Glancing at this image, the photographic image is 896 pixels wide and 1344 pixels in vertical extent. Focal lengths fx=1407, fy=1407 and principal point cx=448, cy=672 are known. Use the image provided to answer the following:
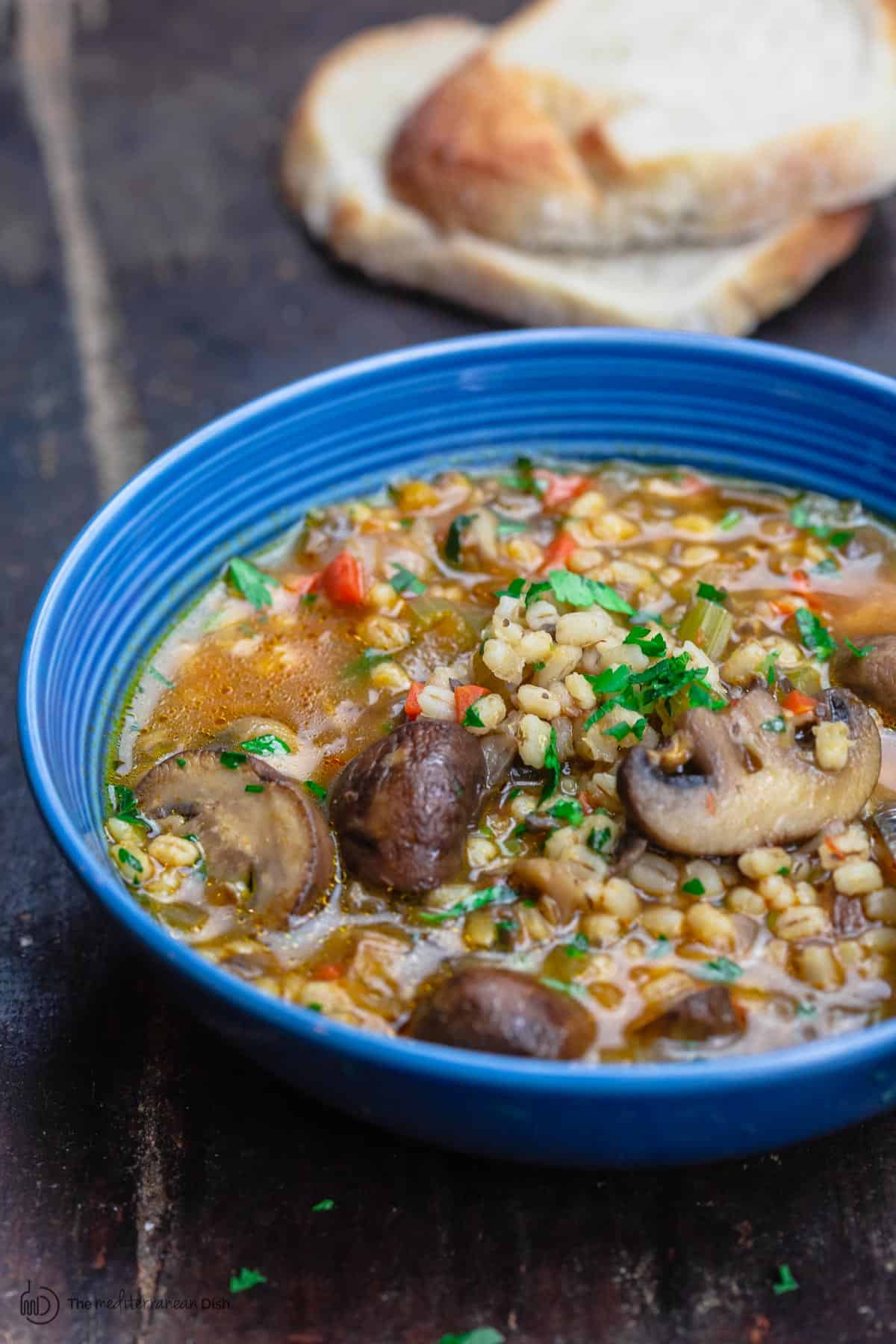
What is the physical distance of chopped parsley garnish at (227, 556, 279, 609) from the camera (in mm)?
4020

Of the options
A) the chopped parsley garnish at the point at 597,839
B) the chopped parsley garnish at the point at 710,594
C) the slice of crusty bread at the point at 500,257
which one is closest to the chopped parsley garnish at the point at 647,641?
the chopped parsley garnish at the point at 710,594

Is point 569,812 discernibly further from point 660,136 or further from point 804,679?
point 660,136

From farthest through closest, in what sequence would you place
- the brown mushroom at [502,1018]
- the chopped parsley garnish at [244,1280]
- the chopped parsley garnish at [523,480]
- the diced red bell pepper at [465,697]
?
the chopped parsley garnish at [523,480]
the diced red bell pepper at [465,697]
the chopped parsley garnish at [244,1280]
the brown mushroom at [502,1018]

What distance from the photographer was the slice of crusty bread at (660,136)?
5.77 m

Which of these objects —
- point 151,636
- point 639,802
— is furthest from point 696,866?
point 151,636

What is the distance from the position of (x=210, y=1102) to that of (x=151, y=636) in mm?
1288

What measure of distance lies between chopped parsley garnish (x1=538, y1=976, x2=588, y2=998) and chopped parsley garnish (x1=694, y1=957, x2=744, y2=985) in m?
0.25

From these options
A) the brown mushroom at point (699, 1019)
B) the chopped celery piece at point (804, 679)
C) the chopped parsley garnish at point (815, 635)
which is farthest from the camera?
the chopped parsley garnish at point (815, 635)

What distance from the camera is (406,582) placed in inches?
157

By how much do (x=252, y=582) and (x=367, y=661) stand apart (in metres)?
0.50

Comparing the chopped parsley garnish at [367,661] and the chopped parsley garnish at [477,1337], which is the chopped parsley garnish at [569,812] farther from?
the chopped parsley garnish at [477,1337]

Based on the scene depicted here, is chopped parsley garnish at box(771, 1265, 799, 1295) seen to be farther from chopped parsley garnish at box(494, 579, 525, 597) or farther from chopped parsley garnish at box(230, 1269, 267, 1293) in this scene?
chopped parsley garnish at box(494, 579, 525, 597)

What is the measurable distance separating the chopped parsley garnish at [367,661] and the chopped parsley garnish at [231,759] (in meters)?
0.54

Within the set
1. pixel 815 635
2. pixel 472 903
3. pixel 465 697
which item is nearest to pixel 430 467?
pixel 465 697
